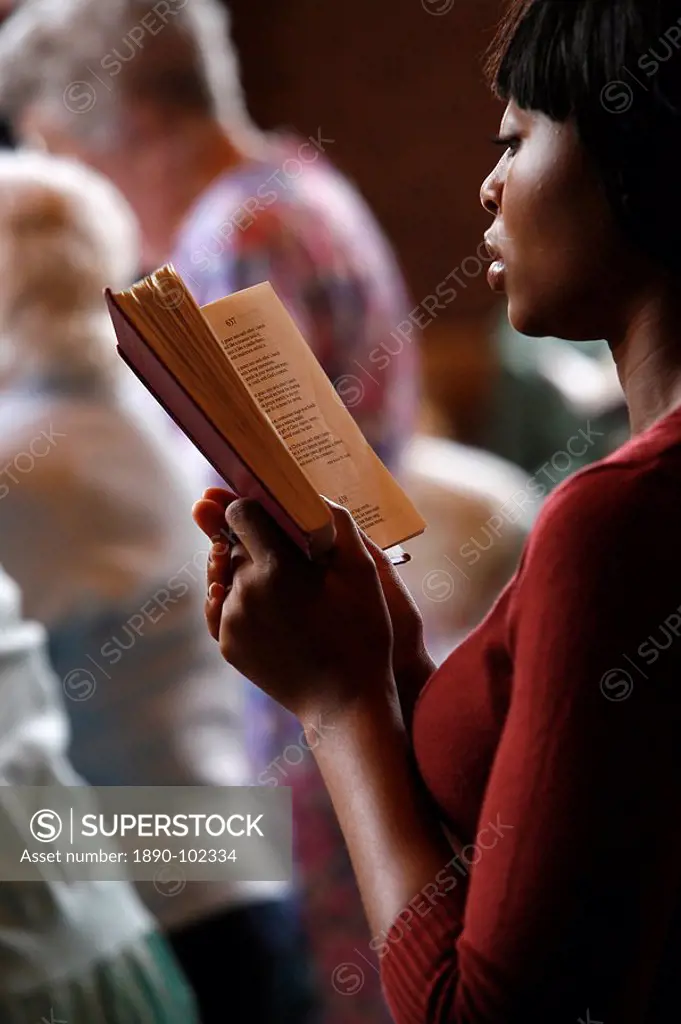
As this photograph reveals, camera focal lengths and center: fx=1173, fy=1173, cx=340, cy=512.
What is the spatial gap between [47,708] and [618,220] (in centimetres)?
105

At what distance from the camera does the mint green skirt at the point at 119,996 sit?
135cm

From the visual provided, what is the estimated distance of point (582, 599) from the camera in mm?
530

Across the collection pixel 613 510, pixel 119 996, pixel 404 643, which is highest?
pixel 613 510

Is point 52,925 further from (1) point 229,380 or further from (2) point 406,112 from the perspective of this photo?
(2) point 406,112

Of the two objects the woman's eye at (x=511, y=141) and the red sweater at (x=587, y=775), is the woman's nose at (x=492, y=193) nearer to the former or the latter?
the woman's eye at (x=511, y=141)

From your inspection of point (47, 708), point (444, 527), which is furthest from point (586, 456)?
point (47, 708)

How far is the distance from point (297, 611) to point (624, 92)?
32 cm

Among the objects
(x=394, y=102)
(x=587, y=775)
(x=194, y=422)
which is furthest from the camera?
(x=394, y=102)

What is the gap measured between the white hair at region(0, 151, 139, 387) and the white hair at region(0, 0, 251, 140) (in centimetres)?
20

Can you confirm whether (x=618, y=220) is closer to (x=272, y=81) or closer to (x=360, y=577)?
(x=360, y=577)

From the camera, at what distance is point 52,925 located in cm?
134

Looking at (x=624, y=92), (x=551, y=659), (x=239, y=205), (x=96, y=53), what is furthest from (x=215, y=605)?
(x=96, y=53)

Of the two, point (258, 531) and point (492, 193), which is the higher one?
point (492, 193)

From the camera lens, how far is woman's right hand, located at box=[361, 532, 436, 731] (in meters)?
0.76
